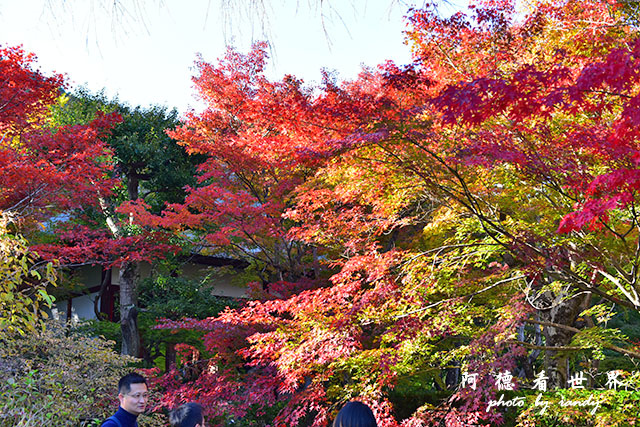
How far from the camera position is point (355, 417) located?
228 cm

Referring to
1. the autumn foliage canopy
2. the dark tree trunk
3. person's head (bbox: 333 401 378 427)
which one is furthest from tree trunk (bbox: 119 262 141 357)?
person's head (bbox: 333 401 378 427)

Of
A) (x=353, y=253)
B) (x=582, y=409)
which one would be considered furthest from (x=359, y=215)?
(x=582, y=409)

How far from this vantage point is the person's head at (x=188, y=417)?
11.5ft

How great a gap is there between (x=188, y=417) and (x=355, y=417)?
1627mm

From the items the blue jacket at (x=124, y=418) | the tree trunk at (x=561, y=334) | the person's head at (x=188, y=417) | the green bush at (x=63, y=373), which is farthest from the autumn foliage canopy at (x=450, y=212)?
the blue jacket at (x=124, y=418)

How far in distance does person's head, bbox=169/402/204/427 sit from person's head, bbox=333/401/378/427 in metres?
1.52

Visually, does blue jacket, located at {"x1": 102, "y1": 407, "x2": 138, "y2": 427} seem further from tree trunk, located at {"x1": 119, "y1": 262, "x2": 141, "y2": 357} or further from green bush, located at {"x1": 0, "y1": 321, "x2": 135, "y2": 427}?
tree trunk, located at {"x1": 119, "y1": 262, "x2": 141, "y2": 357}

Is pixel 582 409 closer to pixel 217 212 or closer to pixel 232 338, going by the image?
pixel 232 338

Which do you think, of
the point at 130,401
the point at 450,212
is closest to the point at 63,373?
the point at 130,401

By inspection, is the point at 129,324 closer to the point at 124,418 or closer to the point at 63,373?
the point at 63,373

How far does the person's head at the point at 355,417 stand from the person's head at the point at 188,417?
4.98ft

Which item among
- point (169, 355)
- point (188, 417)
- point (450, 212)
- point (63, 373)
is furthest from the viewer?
point (169, 355)

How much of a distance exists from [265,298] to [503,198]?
16.6ft

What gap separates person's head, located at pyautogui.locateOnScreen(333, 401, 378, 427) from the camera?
2273 mm
